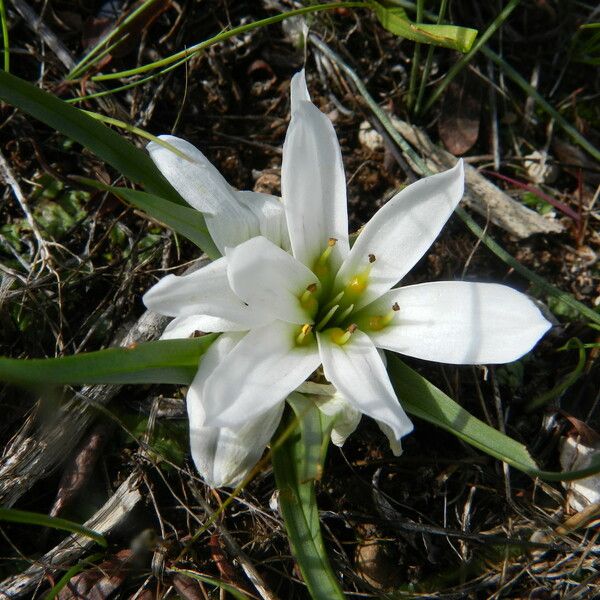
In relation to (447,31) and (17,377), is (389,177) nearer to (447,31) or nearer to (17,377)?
(447,31)

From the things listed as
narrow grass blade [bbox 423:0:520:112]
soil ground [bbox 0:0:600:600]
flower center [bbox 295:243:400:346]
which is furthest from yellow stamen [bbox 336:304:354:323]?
narrow grass blade [bbox 423:0:520:112]

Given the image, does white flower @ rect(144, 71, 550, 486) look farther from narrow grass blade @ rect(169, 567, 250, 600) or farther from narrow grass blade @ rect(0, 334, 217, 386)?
narrow grass blade @ rect(169, 567, 250, 600)

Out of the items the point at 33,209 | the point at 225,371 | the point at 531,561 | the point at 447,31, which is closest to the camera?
the point at 225,371

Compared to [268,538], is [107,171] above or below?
above

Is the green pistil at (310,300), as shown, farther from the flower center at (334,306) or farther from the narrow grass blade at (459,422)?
the narrow grass blade at (459,422)

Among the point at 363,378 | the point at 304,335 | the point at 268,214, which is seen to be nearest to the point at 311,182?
the point at 268,214

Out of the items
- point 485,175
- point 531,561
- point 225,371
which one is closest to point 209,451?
point 225,371
